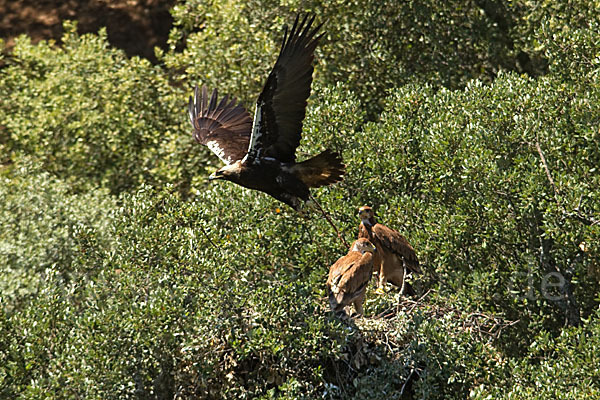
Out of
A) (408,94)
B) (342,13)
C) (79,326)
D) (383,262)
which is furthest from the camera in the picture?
(342,13)

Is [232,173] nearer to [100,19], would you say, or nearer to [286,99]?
[286,99]

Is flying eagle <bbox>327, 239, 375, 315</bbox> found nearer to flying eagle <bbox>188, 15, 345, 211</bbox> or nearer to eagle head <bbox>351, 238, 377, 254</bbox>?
eagle head <bbox>351, 238, 377, 254</bbox>

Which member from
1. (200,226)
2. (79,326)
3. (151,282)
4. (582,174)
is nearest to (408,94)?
(582,174)

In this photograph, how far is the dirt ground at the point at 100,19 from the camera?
2067 cm

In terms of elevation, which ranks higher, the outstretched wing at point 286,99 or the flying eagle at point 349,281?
the outstretched wing at point 286,99

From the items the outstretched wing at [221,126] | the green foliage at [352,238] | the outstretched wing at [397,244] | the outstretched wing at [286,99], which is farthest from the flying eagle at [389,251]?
the outstretched wing at [221,126]

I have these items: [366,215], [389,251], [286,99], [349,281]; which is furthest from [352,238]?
[286,99]

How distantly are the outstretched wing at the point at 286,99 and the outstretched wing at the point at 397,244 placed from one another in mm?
1304

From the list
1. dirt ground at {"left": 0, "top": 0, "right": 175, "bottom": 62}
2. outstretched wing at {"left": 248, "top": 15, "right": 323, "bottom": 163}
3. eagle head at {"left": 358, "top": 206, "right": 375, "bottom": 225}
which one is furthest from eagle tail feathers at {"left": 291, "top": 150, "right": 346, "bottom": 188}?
dirt ground at {"left": 0, "top": 0, "right": 175, "bottom": 62}

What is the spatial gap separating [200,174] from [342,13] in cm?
368

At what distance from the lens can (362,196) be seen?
9.73m

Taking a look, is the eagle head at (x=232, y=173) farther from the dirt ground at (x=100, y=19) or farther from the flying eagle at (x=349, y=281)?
the dirt ground at (x=100, y=19)

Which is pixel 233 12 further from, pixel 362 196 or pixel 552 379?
pixel 552 379

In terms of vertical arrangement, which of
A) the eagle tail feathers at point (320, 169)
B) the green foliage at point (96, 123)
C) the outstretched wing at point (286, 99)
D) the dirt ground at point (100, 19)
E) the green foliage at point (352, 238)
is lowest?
the dirt ground at point (100, 19)
